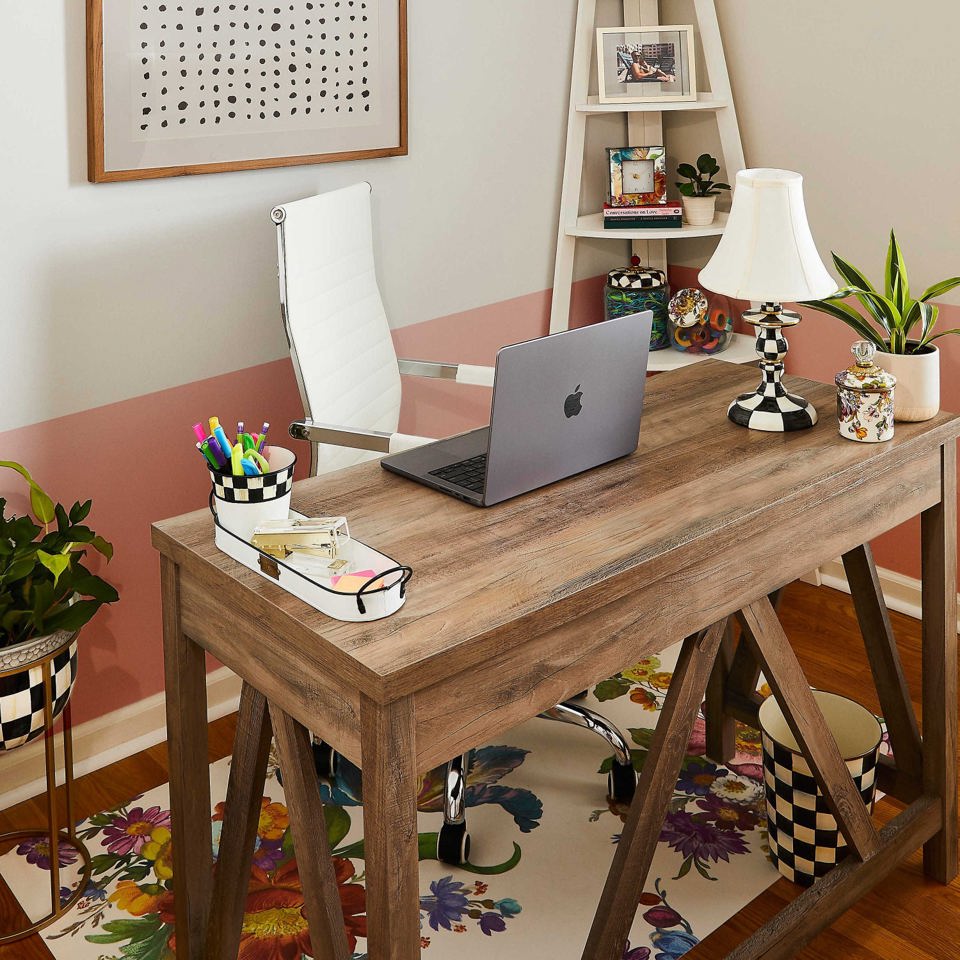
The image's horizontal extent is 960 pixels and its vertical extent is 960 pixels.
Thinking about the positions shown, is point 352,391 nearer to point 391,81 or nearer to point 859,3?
point 391,81

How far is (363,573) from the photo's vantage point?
1272mm

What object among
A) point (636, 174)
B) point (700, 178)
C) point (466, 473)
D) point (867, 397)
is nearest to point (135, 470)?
point (466, 473)

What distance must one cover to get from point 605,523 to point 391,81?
55.2 inches

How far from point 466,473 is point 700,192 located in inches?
63.9

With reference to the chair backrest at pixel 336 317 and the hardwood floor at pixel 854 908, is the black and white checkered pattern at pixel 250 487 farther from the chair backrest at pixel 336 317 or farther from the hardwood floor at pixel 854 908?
the hardwood floor at pixel 854 908

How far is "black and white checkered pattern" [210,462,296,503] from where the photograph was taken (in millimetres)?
1366

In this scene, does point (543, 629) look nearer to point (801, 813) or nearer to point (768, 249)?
point (768, 249)

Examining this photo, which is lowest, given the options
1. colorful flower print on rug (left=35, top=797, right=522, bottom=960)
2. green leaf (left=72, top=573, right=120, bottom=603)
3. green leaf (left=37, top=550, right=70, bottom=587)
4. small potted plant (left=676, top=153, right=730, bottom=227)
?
colorful flower print on rug (left=35, top=797, right=522, bottom=960)

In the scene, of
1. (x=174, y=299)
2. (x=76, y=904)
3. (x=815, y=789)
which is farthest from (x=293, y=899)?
(x=174, y=299)

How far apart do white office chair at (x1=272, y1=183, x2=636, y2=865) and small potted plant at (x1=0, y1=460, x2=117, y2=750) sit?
1.56 ft

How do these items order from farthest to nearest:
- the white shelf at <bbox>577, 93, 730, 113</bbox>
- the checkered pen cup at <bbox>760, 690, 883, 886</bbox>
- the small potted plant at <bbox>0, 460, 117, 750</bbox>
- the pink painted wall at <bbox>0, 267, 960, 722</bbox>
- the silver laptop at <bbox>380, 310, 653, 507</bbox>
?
the white shelf at <bbox>577, 93, 730, 113</bbox>
the pink painted wall at <bbox>0, 267, 960, 722</bbox>
the checkered pen cup at <bbox>760, 690, 883, 886</bbox>
the small potted plant at <bbox>0, 460, 117, 750</bbox>
the silver laptop at <bbox>380, 310, 653, 507</bbox>

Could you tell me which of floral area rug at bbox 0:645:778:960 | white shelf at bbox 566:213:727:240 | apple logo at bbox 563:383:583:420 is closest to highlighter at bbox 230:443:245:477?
apple logo at bbox 563:383:583:420

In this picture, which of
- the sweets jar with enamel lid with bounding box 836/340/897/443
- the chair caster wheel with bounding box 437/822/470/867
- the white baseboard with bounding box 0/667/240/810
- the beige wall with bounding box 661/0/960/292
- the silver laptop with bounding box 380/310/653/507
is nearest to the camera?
the silver laptop with bounding box 380/310/653/507

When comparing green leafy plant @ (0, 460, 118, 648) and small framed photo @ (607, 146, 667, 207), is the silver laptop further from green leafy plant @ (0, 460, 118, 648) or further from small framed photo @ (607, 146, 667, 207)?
small framed photo @ (607, 146, 667, 207)
